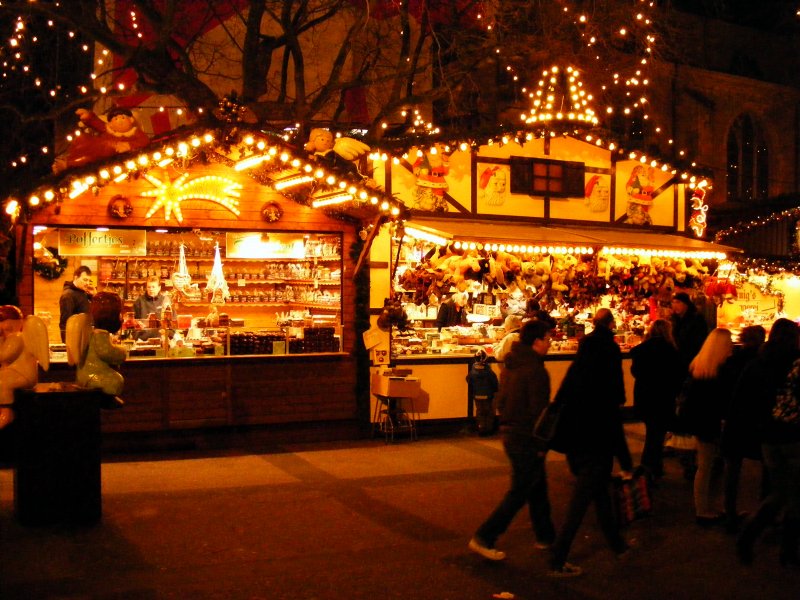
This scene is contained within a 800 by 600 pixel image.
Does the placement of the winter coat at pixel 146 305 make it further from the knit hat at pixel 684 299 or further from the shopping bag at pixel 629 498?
the shopping bag at pixel 629 498

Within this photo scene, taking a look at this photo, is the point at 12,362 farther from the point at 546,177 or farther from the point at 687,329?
the point at 546,177

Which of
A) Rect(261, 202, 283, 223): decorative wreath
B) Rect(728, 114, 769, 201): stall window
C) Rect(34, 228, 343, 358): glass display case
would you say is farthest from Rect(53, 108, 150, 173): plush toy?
Rect(728, 114, 769, 201): stall window

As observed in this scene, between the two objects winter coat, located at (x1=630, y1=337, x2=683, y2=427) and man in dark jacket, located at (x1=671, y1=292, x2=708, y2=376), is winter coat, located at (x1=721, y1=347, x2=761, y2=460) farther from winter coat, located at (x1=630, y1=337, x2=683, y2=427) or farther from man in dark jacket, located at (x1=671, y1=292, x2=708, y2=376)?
man in dark jacket, located at (x1=671, y1=292, x2=708, y2=376)

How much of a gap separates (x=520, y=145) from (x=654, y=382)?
19.2ft

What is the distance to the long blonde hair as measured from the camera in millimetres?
7703

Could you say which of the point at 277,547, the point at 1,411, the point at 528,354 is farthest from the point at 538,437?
the point at 1,411

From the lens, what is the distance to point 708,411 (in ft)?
25.1

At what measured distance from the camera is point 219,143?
9891 millimetres

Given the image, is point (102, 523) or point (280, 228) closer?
point (102, 523)

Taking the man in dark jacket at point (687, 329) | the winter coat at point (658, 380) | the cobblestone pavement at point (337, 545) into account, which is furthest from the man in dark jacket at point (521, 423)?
the man in dark jacket at point (687, 329)

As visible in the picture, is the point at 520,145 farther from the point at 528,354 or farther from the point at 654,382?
the point at 528,354

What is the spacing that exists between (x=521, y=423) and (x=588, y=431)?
49cm

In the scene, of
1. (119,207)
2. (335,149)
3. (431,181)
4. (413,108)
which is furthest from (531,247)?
(119,207)

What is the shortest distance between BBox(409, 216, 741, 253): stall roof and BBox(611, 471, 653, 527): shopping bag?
18.4ft
